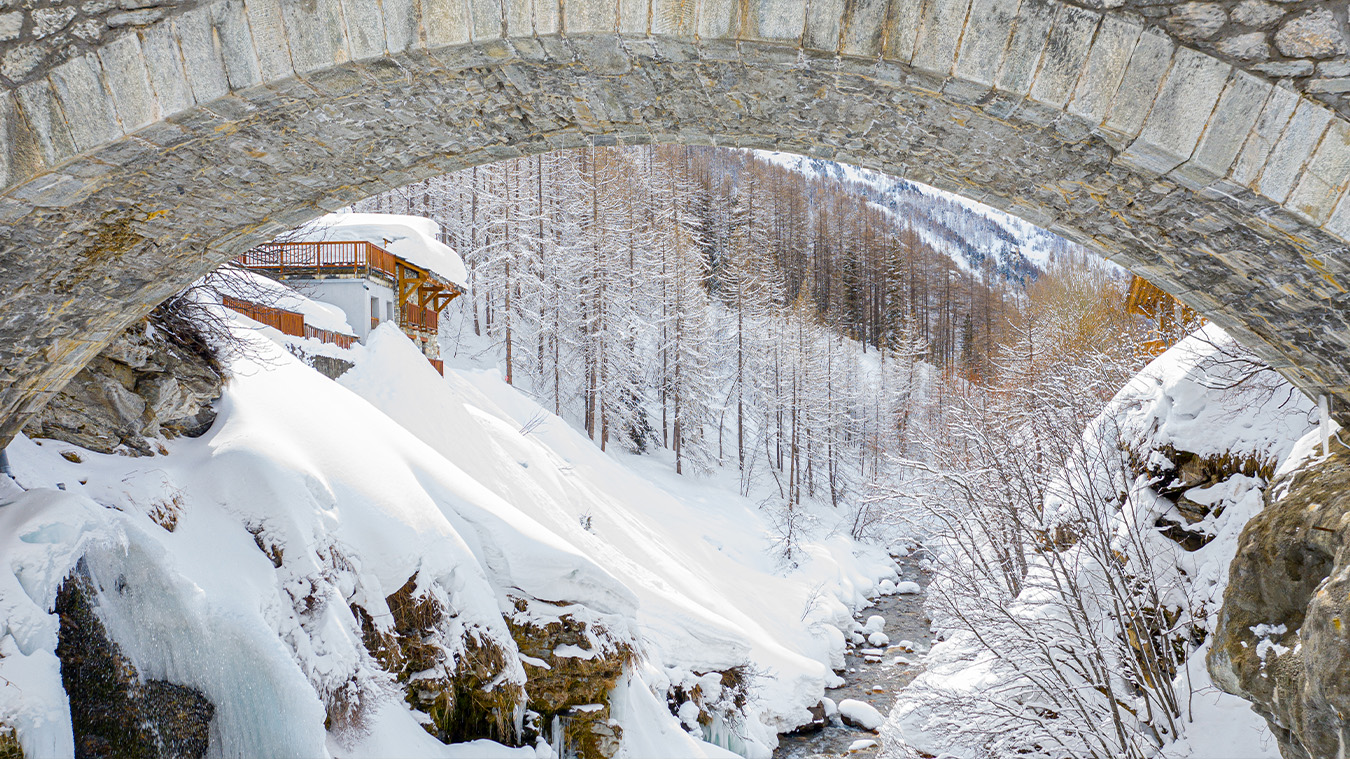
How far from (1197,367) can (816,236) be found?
152ft

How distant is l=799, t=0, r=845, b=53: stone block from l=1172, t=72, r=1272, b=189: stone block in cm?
144

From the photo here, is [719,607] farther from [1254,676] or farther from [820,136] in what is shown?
[820,136]

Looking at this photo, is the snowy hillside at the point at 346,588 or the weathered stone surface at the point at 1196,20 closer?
the weathered stone surface at the point at 1196,20

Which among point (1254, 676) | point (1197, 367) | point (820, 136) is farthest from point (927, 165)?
point (1197, 367)

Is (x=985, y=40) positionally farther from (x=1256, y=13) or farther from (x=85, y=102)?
(x=85, y=102)

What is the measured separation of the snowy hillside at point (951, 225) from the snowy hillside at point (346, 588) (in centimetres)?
5667

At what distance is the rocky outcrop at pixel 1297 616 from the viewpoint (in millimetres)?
3566

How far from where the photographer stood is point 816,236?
52.4 m

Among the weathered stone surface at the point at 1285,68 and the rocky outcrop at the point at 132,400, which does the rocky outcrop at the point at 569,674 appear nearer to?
the rocky outcrop at the point at 132,400

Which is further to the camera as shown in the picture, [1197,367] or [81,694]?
[1197,367]

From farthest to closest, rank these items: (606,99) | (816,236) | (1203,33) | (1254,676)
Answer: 1. (816,236)
2. (1254,676)
3. (606,99)
4. (1203,33)

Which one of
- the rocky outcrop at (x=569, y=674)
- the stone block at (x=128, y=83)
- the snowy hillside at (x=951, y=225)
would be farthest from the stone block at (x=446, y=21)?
the snowy hillside at (x=951, y=225)

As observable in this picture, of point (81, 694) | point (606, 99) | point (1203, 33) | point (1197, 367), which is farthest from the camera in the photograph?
point (1197, 367)

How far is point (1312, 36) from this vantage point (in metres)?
2.76
